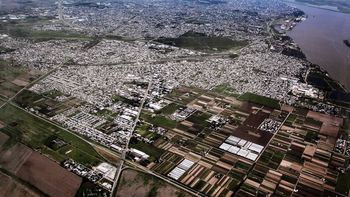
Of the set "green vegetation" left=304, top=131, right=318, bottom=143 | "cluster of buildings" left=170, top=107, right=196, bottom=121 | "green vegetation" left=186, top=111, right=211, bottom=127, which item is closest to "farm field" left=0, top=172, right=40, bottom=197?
"cluster of buildings" left=170, top=107, right=196, bottom=121

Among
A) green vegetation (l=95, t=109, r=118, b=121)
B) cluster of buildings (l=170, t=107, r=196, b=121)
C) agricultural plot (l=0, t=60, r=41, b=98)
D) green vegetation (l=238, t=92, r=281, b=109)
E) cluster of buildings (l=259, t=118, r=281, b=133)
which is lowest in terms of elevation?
agricultural plot (l=0, t=60, r=41, b=98)

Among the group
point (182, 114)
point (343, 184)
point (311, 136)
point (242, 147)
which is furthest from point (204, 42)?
point (343, 184)

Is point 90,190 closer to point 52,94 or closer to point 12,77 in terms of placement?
point 52,94

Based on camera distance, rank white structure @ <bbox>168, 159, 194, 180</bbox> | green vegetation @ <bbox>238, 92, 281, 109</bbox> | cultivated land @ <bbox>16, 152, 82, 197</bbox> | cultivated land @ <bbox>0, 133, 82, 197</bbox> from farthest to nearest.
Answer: green vegetation @ <bbox>238, 92, 281, 109</bbox> → white structure @ <bbox>168, 159, 194, 180</bbox> → cultivated land @ <bbox>16, 152, 82, 197</bbox> → cultivated land @ <bbox>0, 133, 82, 197</bbox>

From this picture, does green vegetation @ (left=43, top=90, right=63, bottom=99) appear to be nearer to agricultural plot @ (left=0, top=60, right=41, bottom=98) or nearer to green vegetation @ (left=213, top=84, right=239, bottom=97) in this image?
agricultural plot @ (left=0, top=60, right=41, bottom=98)

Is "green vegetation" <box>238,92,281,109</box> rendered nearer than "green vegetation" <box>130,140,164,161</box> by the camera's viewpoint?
No

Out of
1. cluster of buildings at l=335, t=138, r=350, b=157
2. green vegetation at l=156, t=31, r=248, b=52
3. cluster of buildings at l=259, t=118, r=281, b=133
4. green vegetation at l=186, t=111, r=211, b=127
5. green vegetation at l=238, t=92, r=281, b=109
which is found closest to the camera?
cluster of buildings at l=335, t=138, r=350, b=157

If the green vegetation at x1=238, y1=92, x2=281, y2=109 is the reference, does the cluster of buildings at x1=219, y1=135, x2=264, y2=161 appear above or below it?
above
